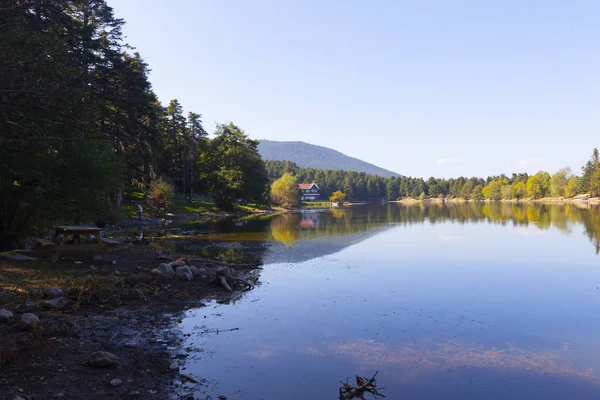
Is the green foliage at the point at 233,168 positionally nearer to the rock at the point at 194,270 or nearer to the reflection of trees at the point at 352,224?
the reflection of trees at the point at 352,224

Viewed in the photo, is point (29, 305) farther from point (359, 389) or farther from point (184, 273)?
point (359, 389)

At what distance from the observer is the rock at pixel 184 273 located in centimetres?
1869

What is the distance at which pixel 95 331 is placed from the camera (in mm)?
10945

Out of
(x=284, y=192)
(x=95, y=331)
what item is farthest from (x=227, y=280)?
(x=284, y=192)

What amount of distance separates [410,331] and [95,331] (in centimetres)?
955

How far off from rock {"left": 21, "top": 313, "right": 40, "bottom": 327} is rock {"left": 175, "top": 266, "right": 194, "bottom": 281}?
8.83 meters

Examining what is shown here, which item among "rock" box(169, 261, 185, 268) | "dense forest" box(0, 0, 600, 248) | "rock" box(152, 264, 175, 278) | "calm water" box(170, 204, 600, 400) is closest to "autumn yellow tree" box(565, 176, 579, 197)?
"calm water" box(170, 204, 600, 400)

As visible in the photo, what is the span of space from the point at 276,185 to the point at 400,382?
360ft

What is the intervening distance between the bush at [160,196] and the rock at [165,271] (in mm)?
40293

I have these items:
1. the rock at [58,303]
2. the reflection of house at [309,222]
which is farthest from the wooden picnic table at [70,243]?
the reflection of house at [309,222]

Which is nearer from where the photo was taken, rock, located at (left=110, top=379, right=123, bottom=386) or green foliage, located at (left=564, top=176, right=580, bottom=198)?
rock, located at (left=110, top=379, right=123, bottom=386)

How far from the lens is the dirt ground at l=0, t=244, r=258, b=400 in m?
7.68

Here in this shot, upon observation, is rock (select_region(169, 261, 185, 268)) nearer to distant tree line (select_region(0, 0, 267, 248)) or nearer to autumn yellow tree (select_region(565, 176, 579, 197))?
distant tree line (select_region(0, 0, 267, 248))

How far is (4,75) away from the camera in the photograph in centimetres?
855
